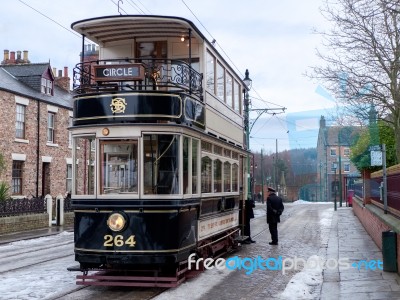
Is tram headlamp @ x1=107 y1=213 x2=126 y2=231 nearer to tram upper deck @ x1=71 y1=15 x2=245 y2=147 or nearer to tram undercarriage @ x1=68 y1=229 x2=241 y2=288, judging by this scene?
tram undercarriage @ x1=68 y1=229 x2=241 y2=288

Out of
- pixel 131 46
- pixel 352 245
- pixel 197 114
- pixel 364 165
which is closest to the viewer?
pixel 197 114

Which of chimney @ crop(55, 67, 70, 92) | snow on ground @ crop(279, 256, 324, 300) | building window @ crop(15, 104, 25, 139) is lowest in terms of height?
snow on ground @ crop(279, 256, 324, 300)

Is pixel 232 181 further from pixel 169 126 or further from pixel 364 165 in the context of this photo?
pixel 364 165

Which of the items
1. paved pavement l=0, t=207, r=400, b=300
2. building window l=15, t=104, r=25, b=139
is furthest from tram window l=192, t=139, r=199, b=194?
building window l=15, t=104, r=25, b=139

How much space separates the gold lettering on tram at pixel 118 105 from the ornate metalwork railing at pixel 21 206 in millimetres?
13783

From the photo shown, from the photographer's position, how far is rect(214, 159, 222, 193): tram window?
12.6m

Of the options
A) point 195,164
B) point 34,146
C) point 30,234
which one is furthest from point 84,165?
point 34,146

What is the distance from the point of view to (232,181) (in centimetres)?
1466

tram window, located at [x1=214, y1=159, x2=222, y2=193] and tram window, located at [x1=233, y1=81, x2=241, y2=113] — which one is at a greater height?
tram window, located at [x1=233, y1=81, x2=241, y2=113]

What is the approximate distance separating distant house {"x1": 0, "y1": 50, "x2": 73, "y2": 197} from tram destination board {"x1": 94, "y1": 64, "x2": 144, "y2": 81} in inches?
664

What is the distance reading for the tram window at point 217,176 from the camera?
12562 millimetres

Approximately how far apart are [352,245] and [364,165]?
11.2 meters

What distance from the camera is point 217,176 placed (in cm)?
1277

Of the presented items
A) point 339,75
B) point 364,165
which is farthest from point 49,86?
point 339,75
